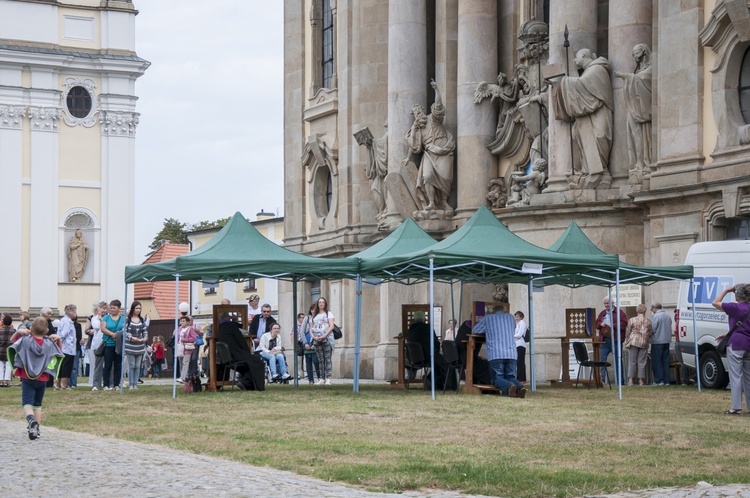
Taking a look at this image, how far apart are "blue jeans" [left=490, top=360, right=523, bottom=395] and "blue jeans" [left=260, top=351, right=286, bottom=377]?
8.78m

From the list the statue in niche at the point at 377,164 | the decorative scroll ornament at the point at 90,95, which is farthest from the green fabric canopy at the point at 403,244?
the decorative scroll ornament at the point at 90,95

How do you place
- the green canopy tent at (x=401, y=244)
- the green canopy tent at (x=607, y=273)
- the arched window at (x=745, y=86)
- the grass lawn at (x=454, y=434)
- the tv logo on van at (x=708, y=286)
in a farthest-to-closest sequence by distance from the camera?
the arched window at (x=745, y=86) → the green canopy tent at (x=401, y=244) → the tv logo on van at (x=708, y=286) → the green canopy tent at (x=607, y=273) → the grass lawn at (x=454, y=434)

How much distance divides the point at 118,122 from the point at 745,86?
48998 millimetres

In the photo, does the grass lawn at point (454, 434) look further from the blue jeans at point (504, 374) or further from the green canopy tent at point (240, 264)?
the green canopy tent at point (240, 264)

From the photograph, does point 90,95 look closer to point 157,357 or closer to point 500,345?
point 157,357

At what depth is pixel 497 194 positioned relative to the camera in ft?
116

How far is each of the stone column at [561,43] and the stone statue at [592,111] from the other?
41 centimetres

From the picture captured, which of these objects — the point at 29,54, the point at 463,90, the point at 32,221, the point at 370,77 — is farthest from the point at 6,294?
the point at 463,90

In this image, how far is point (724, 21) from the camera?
27.8 m

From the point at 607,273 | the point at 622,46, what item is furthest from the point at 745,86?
the point at 607,273

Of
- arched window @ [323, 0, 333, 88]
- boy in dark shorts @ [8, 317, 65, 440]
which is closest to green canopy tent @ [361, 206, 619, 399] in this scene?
boy in dark shorts @ [8, 317, 65, 440]

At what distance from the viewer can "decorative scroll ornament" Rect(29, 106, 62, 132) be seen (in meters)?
71.3

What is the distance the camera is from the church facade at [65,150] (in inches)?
2795

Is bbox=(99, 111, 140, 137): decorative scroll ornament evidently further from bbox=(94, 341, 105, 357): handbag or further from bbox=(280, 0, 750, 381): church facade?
bbox=(94, 341, 105, 357): handbag
